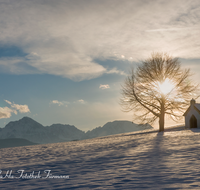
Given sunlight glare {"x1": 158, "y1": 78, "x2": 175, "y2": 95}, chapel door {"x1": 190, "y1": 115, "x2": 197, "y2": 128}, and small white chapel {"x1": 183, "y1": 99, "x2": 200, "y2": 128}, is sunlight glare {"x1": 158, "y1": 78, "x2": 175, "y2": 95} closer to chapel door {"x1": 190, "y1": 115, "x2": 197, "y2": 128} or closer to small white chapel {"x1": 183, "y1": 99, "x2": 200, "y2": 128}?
small white chapel {"x1": 183, "y1": 99, "x2": 200, "y2": 128}

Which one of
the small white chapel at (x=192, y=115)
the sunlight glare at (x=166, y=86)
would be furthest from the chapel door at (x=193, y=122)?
the sunlight glare at (x=166, y=86)

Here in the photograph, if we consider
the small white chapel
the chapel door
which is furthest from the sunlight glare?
the chapel door

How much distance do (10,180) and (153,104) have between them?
2819 cm

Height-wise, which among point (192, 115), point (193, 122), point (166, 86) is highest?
point (166, 86)

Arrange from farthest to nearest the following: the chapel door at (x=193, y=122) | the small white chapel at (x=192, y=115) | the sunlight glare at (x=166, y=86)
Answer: the chapel door at (x=193, y=122) → the small white chapel at (x=192, y=115) → the sunlight glare at (x=166, y=86)

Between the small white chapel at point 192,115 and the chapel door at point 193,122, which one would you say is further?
the chapel door at point 193,122

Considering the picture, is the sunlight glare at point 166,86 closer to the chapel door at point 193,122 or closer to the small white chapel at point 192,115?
the small white chapel at point 192,115

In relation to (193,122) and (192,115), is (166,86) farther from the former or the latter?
(193,122)

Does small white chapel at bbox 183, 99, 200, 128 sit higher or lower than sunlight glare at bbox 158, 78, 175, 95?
lower

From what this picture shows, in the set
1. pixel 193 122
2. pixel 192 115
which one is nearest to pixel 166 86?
pixel 192 115

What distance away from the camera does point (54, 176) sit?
839 cm

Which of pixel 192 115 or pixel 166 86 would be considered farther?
pixel 192 115

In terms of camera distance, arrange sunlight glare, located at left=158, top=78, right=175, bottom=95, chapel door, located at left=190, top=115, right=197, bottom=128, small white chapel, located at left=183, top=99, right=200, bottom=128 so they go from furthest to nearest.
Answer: chapel door, located at left=190, top=115, right=197, bottom=128
small white chapel, located at left=183, top=99, right=200, bottom=128
sunlight glare, located at left=158, top=78, right=175, bottom=95

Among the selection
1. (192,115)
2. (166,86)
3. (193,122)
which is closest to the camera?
(166,86)
